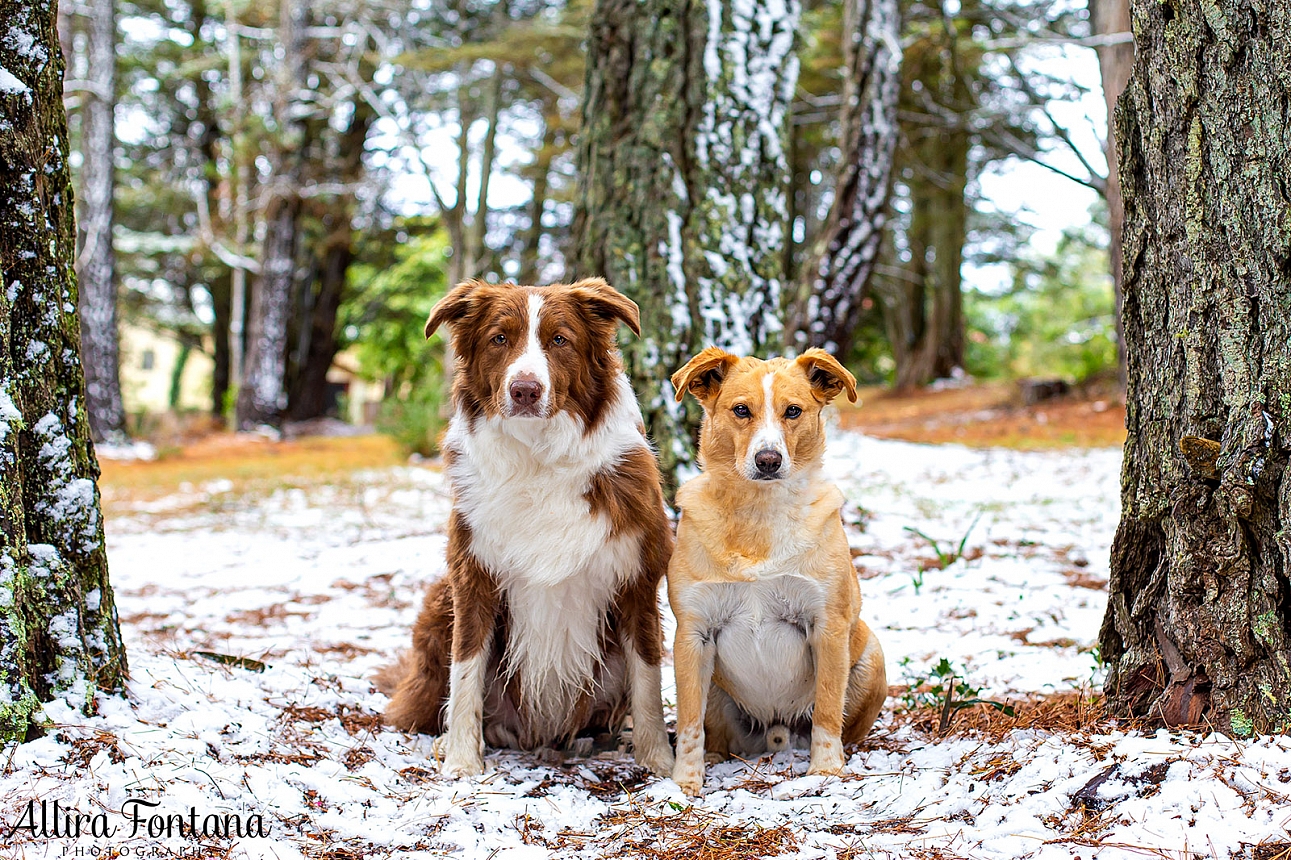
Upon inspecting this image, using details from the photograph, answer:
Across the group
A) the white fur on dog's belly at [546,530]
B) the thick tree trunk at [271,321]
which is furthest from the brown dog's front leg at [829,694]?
the thick tree trunk at [271,321]

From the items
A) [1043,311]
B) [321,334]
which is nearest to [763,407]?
[321,334]

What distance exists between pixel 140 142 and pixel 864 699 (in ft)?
84.0

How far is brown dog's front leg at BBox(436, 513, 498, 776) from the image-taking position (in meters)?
3.62

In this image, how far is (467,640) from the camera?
3684mm

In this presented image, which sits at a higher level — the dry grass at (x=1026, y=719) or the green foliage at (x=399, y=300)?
the green foliage at (x=399, y=300)

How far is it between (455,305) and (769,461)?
1325 mm

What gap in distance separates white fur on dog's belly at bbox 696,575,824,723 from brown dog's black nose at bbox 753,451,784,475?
0.36m

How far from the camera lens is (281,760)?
10.3ft

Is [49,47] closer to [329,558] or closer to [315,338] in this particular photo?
[329,558]

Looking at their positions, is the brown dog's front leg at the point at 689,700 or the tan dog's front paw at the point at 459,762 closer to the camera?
the brown dog's front leg at the point at 689,700

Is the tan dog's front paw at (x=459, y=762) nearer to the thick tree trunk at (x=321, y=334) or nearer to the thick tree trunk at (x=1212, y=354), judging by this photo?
the thick tree trunk at (x=1212, y=354)

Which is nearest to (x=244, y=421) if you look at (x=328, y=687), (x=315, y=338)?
(x=315, y=338)

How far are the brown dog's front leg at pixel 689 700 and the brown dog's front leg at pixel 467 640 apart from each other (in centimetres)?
76

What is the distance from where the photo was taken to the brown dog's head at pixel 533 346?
3451mm
